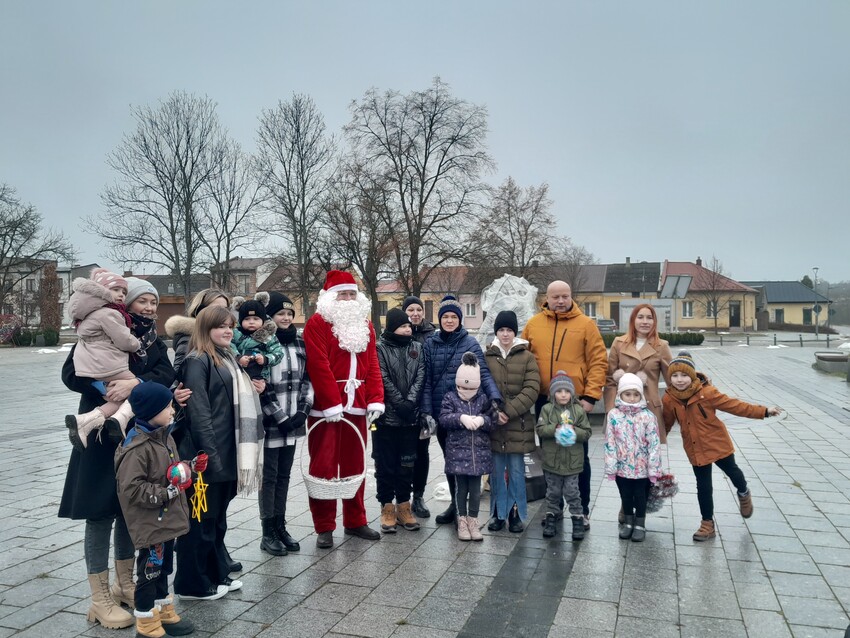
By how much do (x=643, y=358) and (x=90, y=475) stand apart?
4.32 meters

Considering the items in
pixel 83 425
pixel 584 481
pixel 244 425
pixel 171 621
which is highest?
pixel 83 425

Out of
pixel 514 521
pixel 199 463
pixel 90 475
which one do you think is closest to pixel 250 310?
pixel 199 463

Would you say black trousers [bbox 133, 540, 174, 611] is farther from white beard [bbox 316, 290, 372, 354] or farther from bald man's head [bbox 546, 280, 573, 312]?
bald man's head [bbox 546, 280, 573, 312]

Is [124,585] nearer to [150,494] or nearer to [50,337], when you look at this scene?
[150,494]

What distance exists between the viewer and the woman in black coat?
12.7 ft

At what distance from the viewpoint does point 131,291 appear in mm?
4180

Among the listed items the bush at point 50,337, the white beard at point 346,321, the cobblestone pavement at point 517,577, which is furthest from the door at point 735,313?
the white beard at point 346,321

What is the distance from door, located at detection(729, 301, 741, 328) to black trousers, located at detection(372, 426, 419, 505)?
67.9 metres

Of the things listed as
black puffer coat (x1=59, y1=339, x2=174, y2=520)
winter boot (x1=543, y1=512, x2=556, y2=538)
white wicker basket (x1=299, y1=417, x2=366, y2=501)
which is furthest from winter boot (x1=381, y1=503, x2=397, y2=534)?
black puffer coat (x1=59, y1=339, x2=174, y2=520)

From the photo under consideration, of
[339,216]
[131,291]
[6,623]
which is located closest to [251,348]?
[131,291]

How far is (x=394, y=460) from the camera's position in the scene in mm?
5816

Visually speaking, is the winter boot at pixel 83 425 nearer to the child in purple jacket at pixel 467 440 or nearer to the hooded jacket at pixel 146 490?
the hooded jacket at pixel 146 490

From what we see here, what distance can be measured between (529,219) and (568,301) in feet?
126

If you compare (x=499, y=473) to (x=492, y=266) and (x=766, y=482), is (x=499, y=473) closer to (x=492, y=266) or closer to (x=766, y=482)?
(x=766, y=482)
